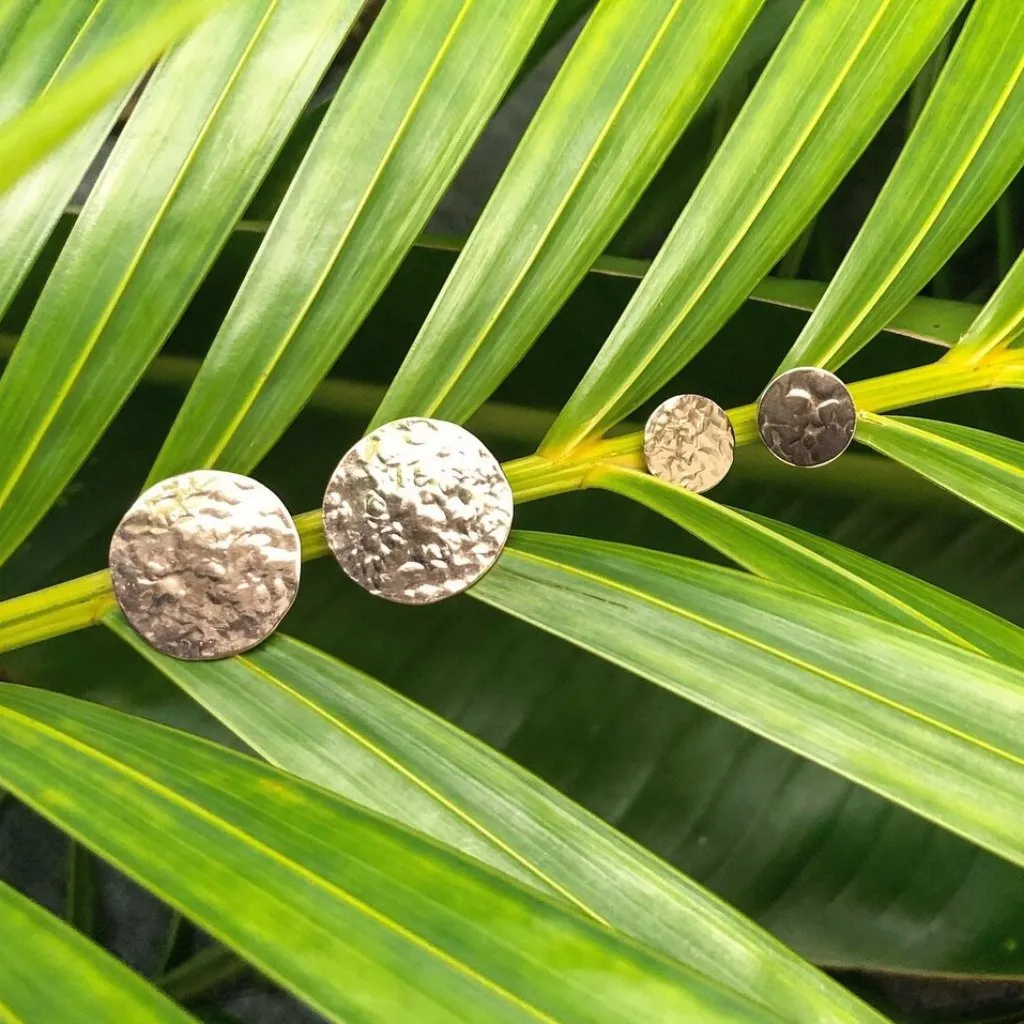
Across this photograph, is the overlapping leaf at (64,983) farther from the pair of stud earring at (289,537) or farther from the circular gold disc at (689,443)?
the circular gold disc at (689,443)

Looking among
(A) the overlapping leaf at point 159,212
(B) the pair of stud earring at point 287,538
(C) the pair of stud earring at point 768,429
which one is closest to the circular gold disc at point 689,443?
(C) the pair of stud earring at point 768,429

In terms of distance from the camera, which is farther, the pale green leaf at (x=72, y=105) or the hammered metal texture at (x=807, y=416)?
the hammered metal texture at (x=807, y=416)

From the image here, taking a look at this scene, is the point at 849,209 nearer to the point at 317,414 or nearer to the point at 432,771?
the point at 317,414

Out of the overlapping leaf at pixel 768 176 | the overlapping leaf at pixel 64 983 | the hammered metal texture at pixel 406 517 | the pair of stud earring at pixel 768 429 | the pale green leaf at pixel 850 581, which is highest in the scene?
the overlapping leaf at pixel 768 176

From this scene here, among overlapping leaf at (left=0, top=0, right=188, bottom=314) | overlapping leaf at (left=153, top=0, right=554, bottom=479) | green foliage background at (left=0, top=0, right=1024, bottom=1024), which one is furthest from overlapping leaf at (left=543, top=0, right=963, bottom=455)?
overlapping leaf at (left=0, top=0, right=188, bottom=314)

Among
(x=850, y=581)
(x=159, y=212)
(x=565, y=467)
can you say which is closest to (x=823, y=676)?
(x=850, y=581)

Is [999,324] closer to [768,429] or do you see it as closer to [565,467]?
[768,429]
